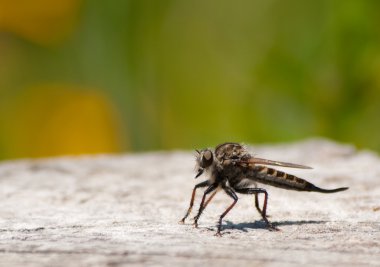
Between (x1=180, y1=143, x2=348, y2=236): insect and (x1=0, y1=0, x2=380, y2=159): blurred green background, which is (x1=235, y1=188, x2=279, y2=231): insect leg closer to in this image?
(x1=180, y1=143, x2=348, y2=236): insect

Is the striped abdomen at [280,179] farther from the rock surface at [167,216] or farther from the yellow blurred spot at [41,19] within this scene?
the yellow blurred spot at [41,19]

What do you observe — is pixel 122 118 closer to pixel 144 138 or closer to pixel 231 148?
pixel 144 138

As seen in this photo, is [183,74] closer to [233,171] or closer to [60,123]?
[60,123]

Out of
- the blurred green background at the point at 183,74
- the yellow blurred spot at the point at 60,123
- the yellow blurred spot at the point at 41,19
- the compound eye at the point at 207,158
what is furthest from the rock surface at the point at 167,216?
the yellow blurred spot at the point at 41,19

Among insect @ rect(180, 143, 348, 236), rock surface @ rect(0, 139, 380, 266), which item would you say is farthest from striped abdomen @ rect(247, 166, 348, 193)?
rock surface @ rect(0, 139, 380, 266)

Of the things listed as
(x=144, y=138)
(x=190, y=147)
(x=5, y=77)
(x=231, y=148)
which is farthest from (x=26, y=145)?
(x=231, y=148)
